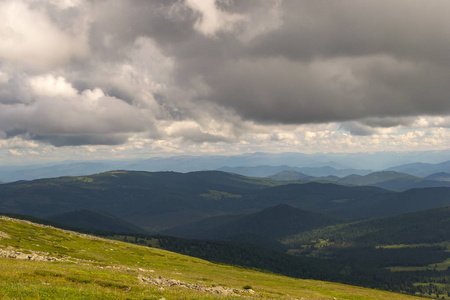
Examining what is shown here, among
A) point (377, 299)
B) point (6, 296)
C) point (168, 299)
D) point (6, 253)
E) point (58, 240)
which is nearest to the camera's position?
point (6, 296)

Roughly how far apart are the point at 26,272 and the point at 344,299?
220 ft

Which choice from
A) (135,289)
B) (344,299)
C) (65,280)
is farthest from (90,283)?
(344,299)

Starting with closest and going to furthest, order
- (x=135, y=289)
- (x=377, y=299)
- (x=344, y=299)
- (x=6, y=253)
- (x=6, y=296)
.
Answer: (x=6, y=296), (x=135, y=289), (x=6, y=253), (x=344, y=299), (x=377, y=299)

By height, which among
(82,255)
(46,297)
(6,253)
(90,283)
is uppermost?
(46,297)

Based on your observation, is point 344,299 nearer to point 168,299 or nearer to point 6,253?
point 168,299

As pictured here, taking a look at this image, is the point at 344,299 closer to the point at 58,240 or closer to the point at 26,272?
the point at 26,272

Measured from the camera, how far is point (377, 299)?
74438 mm

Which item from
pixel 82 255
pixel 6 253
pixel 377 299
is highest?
pixel 6 253

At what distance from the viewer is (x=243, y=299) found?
101 ft

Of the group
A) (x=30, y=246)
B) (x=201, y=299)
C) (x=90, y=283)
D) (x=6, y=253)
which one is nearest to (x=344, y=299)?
(x=201, y=299)

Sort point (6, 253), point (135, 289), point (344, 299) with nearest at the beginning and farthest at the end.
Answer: point (135, 289), point (6, 253), point (344, 299)

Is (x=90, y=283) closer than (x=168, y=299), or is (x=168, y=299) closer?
(x=168, y=299)

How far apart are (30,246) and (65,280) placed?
65.6 meters

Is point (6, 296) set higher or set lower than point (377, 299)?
higher
